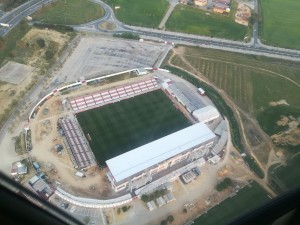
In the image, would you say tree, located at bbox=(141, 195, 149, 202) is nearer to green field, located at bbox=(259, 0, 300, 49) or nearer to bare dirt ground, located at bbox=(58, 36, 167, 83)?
bare dirt ground, located at bbox=(58, 36, 167, 83)

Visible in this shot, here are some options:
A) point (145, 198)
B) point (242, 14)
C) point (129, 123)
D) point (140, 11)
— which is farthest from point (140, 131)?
point (242, 14)

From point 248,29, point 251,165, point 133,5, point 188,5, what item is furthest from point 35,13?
point 251,165

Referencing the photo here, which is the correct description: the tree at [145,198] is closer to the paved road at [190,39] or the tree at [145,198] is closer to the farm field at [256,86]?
the farm field at [256,86]

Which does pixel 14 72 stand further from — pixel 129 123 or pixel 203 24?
pixel 203 24

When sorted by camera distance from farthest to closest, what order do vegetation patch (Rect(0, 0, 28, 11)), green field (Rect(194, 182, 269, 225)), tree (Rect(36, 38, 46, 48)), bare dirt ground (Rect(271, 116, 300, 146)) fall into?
1. vegetation patch (Rect(0, 0, 28, 11))
2. tree (Rect(36, 38, 46, 48))
3. bare dirt ground (Rect(271, 116, 300, 146))
4. green field (Rect(194, 182, 269, 225))

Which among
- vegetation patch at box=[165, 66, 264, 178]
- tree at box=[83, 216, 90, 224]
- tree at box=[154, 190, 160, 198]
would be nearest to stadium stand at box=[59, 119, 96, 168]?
tree at box=[83, 216, 90, 224]
